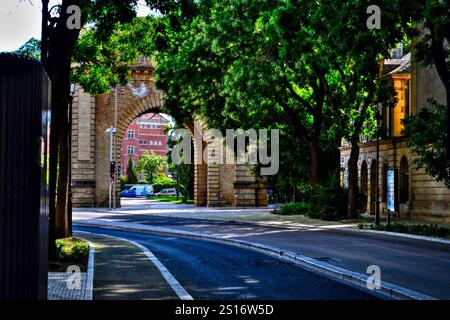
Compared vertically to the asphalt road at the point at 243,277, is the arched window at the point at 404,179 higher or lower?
higher

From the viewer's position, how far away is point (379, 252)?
1922 cm

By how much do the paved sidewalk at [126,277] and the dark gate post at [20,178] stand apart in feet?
14.6

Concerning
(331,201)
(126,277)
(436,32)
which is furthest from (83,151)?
(126,277)

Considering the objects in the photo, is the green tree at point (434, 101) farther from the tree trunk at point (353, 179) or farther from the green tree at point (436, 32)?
the tree trunk at point (353, 179)

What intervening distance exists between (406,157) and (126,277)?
2978 centimetres

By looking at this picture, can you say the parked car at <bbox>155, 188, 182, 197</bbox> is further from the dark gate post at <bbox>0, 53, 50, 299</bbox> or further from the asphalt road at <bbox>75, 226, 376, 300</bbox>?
the dark gate post at <bbox>0, 53, 50, 299</bbox>

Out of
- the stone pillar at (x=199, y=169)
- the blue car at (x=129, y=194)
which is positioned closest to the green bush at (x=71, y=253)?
the stone pillar at (x=199, y=169)

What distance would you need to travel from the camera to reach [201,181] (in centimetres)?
6362

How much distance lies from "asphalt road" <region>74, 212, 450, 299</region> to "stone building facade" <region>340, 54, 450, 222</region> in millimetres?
8893

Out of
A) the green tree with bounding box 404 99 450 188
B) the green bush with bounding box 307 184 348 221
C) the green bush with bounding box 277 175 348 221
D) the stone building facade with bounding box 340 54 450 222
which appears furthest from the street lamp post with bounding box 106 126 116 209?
the green tree with bounding box 404 99 450 188

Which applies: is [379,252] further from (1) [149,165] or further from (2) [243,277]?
(1) [149,165]

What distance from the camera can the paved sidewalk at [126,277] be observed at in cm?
1117

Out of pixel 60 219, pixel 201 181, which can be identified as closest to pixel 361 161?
pixel 201 181
